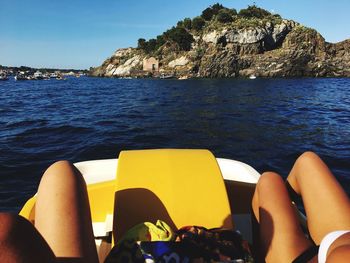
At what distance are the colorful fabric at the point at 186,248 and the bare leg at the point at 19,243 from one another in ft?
1.68

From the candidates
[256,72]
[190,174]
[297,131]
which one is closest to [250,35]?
[256,72]

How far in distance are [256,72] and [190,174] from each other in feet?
250

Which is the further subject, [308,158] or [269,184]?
[308,158]

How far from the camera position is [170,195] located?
2.29 meters

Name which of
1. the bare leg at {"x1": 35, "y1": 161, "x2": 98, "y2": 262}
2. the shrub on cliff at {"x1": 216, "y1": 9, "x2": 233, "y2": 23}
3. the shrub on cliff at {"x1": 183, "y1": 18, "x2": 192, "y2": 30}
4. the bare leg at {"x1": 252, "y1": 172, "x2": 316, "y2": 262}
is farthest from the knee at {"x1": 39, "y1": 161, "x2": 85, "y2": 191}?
the shrub on cliff at {"x1": 183, "y1": 18, "x2": 192, "y2": 30}

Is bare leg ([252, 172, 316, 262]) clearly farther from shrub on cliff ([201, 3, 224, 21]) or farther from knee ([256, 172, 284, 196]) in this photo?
shrub on cliff ([201, 3, 224, 21])

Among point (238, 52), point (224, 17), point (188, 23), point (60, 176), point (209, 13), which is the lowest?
point (60, 176)

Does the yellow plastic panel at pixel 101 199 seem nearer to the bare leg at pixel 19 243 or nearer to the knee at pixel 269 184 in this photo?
the knee at pixel 269 184

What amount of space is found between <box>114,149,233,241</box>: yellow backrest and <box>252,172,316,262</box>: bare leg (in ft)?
1.01

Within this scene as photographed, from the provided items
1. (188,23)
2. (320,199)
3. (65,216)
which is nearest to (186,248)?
(65,216)

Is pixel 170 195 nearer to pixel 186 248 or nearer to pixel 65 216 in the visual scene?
pixel 186 248

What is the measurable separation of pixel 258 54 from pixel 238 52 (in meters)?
5.46

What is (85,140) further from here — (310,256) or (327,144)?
(310,256)

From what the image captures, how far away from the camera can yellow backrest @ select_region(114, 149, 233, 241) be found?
2195 millimetres
